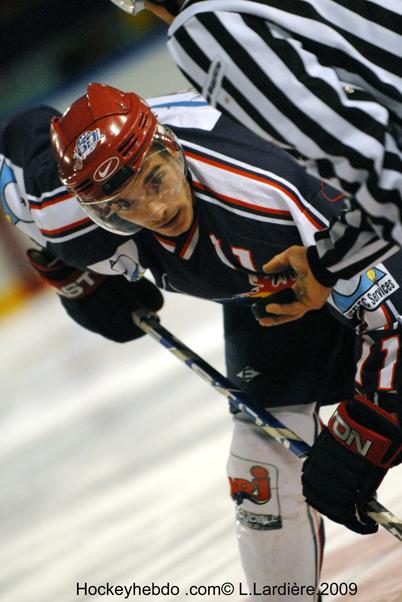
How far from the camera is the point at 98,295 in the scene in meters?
2.67

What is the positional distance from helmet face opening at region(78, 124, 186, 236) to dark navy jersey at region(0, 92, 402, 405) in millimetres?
68

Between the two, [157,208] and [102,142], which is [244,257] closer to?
[157,208]

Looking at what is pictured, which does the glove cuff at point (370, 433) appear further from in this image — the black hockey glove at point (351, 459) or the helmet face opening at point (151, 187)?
the helmet face opening at point (151, 187)

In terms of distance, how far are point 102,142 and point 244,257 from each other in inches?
12.6

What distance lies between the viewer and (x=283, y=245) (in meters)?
1.99

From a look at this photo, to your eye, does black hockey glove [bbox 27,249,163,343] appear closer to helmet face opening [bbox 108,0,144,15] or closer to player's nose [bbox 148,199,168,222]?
player's nose [bbox 148,199,168,222]

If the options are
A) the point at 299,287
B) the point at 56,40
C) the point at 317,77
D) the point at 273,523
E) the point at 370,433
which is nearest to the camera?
the point at 317,77

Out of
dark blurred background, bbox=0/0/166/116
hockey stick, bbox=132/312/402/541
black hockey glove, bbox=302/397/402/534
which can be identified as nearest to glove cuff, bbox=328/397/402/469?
black hockey glove, bbox=302/397/402/534

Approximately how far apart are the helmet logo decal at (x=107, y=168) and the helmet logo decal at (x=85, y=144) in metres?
0.03

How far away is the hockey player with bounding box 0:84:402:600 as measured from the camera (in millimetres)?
1950

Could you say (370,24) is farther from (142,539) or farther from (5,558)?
(5,558)

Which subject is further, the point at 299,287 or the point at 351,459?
the point at 351,459

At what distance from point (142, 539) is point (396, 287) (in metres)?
1.15

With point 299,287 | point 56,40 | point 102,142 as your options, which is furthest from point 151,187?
point 56,40
